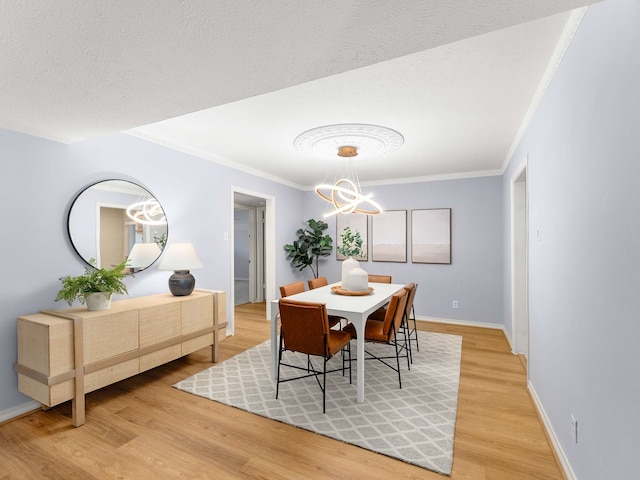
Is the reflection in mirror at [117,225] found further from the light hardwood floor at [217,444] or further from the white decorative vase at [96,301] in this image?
the light hardwood floor at [217,444]

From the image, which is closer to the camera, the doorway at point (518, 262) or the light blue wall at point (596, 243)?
the light blue wall at point (596, 243)

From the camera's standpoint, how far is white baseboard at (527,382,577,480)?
1.70 metres

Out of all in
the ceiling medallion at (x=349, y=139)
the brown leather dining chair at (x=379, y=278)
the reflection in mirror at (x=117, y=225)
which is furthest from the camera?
the brown leather dining chair at (x=379, y=278)

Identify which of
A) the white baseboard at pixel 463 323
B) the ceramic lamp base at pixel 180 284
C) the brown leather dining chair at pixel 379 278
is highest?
the ceramic lamp base at pixel 180 284

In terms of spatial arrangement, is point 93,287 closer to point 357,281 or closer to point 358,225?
point 357,281

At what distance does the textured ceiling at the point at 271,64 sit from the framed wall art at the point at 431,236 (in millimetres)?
2072

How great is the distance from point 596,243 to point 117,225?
3.58 meters

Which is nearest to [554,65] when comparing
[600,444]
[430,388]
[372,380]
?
[600,444]

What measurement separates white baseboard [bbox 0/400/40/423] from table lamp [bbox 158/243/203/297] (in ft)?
4.33

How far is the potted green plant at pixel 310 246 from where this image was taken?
5793mm

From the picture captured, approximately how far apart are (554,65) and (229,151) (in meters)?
3.25

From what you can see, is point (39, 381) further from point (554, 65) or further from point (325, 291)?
point (554, 65)

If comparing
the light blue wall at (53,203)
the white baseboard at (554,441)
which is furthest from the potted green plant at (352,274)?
the light blue wall at (53,203)

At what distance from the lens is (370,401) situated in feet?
8.56
